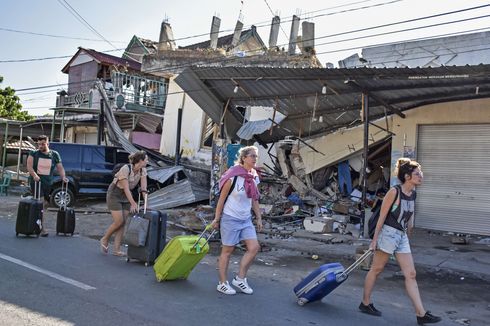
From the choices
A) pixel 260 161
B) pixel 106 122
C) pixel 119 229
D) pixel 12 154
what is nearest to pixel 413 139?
pixel 260 161

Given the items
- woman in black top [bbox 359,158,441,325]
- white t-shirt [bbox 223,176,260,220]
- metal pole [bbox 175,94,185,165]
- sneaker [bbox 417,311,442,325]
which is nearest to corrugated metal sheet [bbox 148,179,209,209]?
metal pole [bbox 175,94,185,165]

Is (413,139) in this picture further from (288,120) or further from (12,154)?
(12,154)

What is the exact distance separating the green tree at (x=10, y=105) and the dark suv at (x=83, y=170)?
24165 millimetres

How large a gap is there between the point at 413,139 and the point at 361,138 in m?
1.58

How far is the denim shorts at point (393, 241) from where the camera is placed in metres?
5.31

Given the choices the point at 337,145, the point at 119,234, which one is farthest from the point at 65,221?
the point at 337,145

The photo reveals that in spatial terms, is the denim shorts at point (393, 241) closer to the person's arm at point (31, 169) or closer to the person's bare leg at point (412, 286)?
the person's bare leg at point (412, 286)

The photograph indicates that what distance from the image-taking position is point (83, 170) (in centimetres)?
1534

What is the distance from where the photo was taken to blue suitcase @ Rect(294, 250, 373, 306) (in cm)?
543

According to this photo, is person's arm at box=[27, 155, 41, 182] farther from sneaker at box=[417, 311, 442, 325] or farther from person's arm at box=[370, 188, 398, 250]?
sneaker at box=[417, 311, 442, 325]

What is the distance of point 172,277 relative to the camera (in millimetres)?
6324

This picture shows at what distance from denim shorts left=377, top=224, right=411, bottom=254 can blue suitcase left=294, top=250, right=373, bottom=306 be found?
206 millimetres

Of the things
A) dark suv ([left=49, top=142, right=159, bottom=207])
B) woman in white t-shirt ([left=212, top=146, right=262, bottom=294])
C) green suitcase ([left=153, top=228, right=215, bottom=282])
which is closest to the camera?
woman in white t-shirt ([left=212, top=146, right=262, bottom=294])

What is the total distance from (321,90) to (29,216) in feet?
22.8
